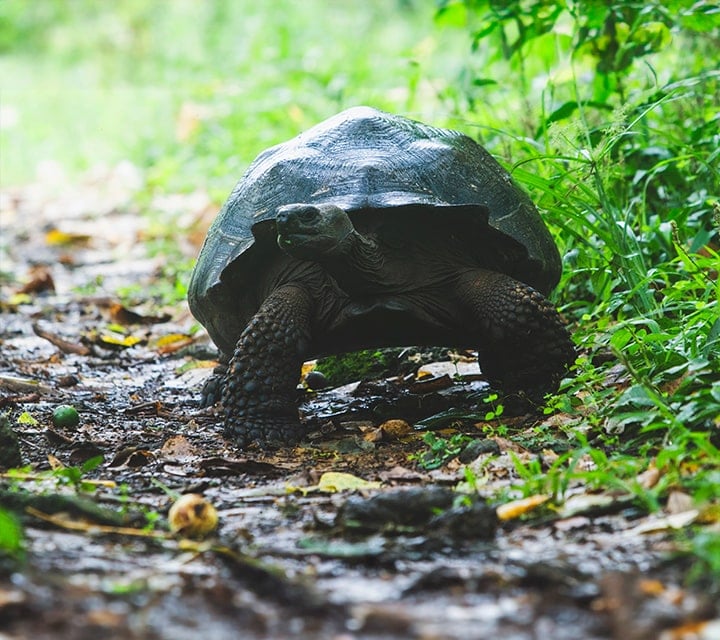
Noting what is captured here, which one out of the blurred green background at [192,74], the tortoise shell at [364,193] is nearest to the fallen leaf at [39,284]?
the blurred green background at [192,74]

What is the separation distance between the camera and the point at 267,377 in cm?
374

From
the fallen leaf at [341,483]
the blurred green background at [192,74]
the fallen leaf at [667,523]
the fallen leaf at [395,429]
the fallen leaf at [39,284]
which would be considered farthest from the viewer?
the blurred green background at [192,74]

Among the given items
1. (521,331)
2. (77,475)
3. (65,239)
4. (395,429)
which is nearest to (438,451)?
(395,429)

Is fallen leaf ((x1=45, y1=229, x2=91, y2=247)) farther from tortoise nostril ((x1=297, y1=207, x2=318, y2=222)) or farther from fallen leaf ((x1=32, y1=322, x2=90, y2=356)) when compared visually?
tortoise nostril ((x1=297, y1=207, x2=318, y2=222))

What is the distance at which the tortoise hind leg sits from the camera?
373 centimetres

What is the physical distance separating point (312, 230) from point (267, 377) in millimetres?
575

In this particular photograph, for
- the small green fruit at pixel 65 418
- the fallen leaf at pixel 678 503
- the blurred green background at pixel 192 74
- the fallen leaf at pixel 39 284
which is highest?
the blurred green background at pixel 192 74

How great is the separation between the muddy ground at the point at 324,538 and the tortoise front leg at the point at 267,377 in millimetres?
142

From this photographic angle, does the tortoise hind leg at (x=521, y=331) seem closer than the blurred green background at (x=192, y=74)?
Yes

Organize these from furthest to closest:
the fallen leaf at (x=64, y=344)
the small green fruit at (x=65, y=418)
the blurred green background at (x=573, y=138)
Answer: the fallen leaf at (x=64, y=344) → the small green fruit at (x=65, y=418) → the blurred green background at (x=573, y=138)

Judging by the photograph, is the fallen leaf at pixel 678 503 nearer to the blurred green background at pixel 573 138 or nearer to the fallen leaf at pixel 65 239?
the blurred green background at pixel 573 138

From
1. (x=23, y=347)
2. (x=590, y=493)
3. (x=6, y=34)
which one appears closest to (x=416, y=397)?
(x=590, y=493)

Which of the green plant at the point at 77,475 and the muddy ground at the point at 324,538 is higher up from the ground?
the green plant at the point at 77,475

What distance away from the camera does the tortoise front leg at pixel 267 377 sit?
370 cm
